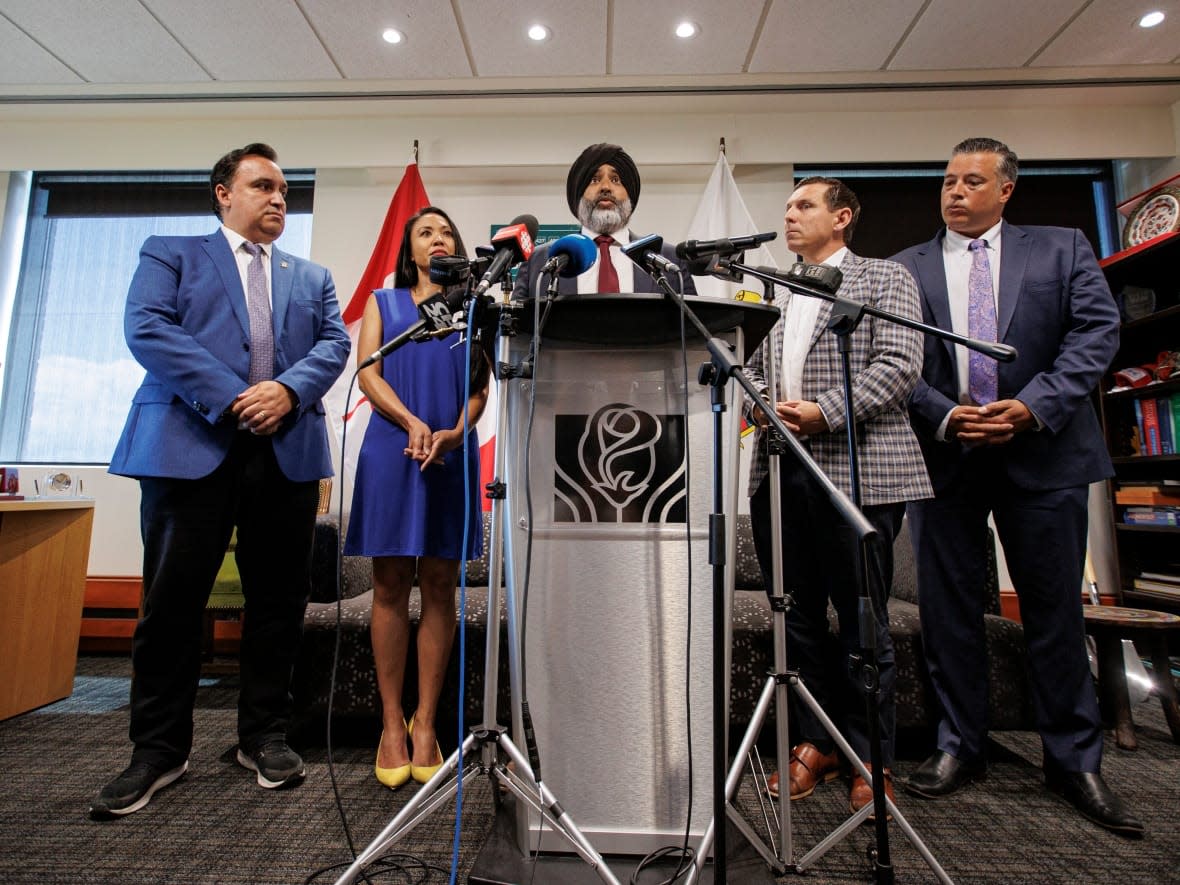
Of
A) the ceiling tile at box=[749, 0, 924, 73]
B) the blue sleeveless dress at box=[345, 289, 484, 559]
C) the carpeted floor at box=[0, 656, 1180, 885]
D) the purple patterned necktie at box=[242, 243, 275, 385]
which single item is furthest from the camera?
the ceiling tile at box=[749, 0, 924, 73]

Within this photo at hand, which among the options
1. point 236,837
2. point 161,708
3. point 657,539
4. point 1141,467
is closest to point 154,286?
point 161,708

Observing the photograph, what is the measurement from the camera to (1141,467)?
3436 mm

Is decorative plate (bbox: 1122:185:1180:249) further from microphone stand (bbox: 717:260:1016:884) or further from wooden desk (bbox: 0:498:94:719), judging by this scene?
wooden desk (bbox: 0:498:94:719)

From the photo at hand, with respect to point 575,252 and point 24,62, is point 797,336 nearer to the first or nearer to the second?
point 575,252

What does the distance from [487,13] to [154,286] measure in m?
2.27

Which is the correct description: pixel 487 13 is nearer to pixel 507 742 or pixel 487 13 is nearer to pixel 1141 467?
pixel 507 742

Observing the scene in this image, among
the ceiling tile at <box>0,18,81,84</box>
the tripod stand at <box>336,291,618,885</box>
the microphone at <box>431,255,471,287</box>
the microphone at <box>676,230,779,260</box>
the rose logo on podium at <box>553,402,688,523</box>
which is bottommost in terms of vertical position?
the tripod stand at <box>336,291,618,885</box>

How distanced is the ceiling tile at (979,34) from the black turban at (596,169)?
2.34 m

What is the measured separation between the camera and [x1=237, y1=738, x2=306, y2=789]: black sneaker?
161 centimetres

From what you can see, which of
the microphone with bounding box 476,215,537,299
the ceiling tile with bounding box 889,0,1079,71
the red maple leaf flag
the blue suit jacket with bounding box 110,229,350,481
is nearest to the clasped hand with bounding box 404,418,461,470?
the blue suit jacket with bounding box 110,229,350,481

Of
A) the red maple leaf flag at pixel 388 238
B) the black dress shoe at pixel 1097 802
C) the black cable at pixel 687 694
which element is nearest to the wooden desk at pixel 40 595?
the red maple leaf flag at pixel 388 238

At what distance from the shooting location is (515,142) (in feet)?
12.6

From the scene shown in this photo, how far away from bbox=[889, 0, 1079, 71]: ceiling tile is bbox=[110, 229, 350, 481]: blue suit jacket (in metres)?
3.20

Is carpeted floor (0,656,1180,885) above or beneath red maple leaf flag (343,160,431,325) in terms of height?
beneath
